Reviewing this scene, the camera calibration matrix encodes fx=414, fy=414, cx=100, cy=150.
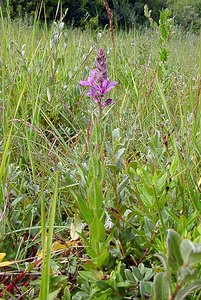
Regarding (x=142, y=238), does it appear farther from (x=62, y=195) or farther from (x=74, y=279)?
(x=62, y=195)

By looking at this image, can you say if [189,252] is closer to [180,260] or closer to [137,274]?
[180,260]

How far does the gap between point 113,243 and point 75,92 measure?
97cm

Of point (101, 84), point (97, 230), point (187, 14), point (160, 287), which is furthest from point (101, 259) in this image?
point (187, 14)

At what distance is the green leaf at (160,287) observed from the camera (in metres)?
0.40

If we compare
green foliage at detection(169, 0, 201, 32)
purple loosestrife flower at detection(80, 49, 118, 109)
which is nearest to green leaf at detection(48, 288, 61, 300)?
purple loosestrife flower at detection(80, 49, 118, 109)

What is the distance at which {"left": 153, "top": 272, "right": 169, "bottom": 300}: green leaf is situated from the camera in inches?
15.6

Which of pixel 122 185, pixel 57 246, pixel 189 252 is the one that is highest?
pixel 189 252

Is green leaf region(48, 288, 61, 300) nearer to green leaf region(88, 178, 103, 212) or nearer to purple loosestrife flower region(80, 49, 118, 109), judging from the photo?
green leaf region(88, 178, 103, 212)

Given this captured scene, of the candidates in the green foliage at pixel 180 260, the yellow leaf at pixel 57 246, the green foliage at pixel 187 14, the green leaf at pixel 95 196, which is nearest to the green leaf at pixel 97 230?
the green leaf at pixel 95 196

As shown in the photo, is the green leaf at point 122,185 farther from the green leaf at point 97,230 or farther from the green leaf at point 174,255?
the green leaf at point 174,255

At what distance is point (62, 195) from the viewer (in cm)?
90

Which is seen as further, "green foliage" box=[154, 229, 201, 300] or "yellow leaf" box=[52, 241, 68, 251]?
"yellow leaf" box=[52, 241, 68, 251]

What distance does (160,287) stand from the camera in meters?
0.41

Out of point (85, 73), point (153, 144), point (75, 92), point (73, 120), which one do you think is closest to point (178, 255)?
point (153, 144)
